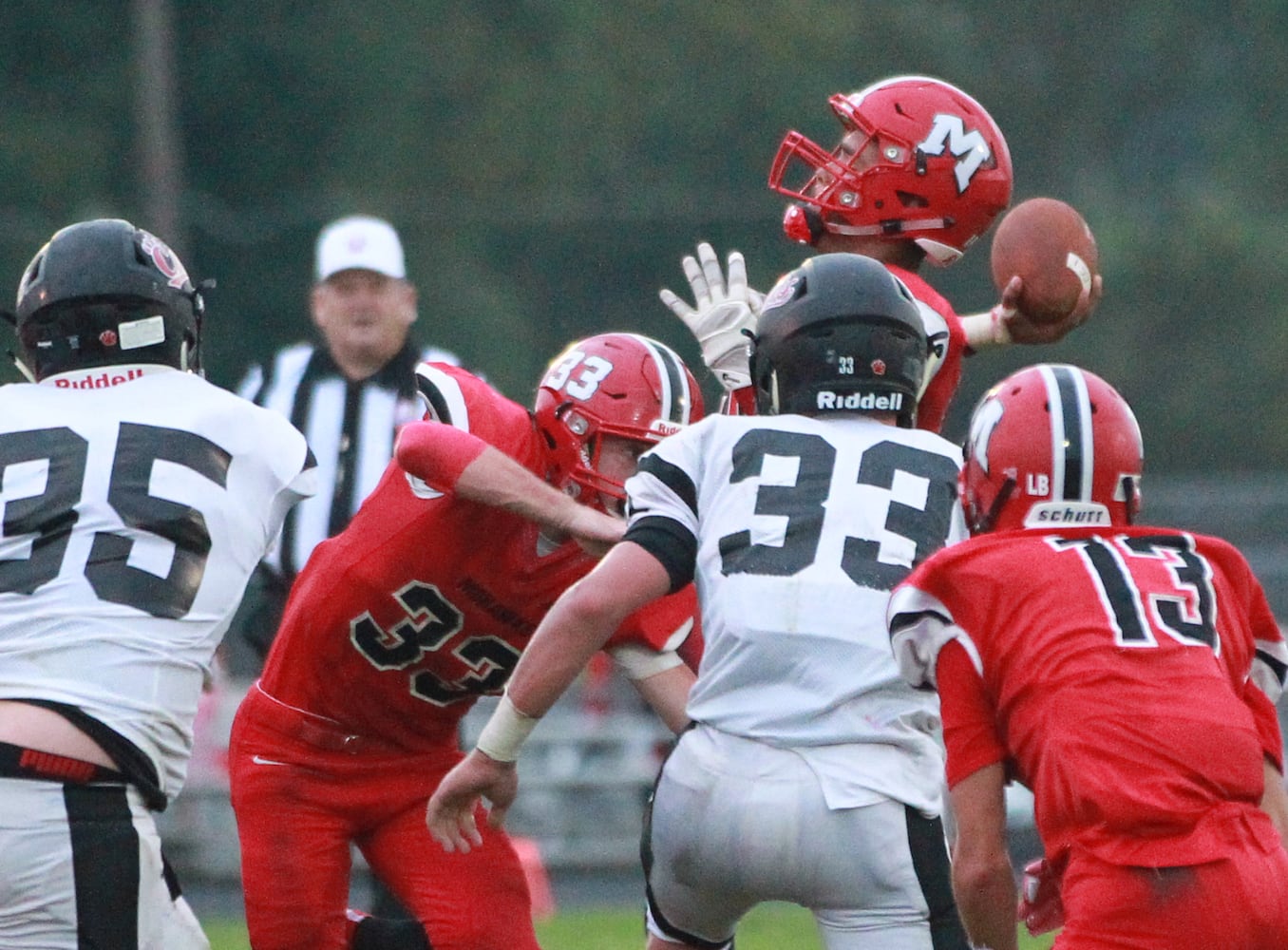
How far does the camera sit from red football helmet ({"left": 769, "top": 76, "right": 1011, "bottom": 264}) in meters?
5.05

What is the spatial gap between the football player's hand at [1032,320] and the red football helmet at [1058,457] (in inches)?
54.6

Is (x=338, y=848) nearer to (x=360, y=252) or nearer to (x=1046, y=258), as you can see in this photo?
(x=1046, y=258)

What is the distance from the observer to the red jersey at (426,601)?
452 centimetres

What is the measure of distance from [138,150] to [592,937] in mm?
13186

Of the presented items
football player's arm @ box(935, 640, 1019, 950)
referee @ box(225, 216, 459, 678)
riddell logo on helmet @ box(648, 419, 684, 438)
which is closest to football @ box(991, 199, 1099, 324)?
riddell logo on helmet @ box(648, 419, 684, 438)

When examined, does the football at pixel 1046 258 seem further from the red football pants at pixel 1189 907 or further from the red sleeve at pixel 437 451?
the red football pants at pixel 1189 907

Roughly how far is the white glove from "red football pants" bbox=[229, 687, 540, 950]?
3.47ft

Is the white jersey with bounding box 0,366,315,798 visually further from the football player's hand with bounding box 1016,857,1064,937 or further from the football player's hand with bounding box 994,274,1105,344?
the football player's hand with bounding box 994,274,1105,344

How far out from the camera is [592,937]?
27.5ft

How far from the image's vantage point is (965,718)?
3.53m

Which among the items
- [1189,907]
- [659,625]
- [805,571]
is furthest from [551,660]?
[1189,907]

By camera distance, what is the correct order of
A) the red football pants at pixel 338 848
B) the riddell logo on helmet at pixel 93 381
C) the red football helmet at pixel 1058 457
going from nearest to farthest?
the red football helmet at pixel 1058 457 → the riddell logo on helmet at pixel 93 381 → the red football pants at pixel 338 848

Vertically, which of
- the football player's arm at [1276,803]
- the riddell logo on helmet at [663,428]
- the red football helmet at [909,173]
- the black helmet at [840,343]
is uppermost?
the red football helmet at [909,173]

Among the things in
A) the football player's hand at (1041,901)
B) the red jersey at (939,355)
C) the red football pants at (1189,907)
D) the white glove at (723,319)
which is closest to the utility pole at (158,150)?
the white glove at (723,319)
